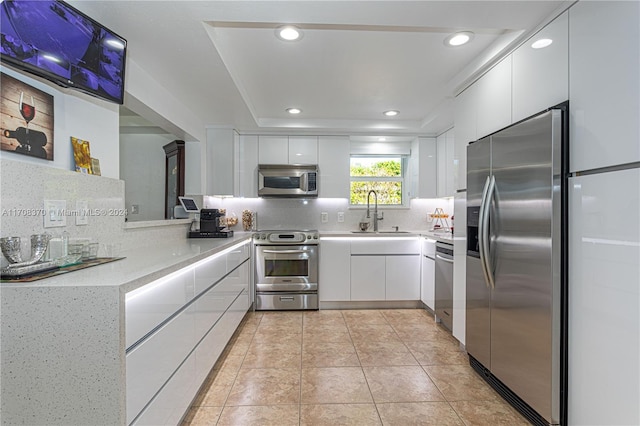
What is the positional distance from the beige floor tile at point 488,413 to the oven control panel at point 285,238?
7.54 ft

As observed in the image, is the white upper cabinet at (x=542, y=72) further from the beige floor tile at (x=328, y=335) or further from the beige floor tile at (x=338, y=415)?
the beige floor tile at (x=328, y=335)

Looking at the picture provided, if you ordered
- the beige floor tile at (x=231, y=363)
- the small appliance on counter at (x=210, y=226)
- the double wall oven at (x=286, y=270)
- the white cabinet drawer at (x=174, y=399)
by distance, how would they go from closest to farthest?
the white cabinet drawer at (x=174, y=399), the beige floor tile at (x=231, y=363), the small appliance on counter at (x=210, y=226), the double wall oven at (x=286, y=270)

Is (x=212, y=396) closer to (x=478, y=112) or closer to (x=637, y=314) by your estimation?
(x=637, y=314)

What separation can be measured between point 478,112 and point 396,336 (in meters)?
2.14

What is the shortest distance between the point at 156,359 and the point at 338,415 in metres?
1.11

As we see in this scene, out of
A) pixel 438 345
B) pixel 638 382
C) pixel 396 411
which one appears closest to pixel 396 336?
pixel 438 345

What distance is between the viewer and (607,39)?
140 centimetres

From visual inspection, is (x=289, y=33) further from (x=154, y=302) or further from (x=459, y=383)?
(x=459, y=383)

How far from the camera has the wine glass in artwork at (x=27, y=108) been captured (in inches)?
55.0

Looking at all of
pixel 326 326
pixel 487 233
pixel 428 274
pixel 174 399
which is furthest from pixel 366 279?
pixel 174 399

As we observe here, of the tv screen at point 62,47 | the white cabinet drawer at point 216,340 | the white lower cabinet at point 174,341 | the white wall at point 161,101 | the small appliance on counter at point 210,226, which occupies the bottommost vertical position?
the white cabinet drawer at point 216,340

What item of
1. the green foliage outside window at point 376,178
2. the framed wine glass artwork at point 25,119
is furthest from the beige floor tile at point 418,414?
the green foliage outside window at point 376,178

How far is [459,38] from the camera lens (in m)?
2.12

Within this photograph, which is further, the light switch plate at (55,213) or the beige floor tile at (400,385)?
the beige floor tile at (400,385)
